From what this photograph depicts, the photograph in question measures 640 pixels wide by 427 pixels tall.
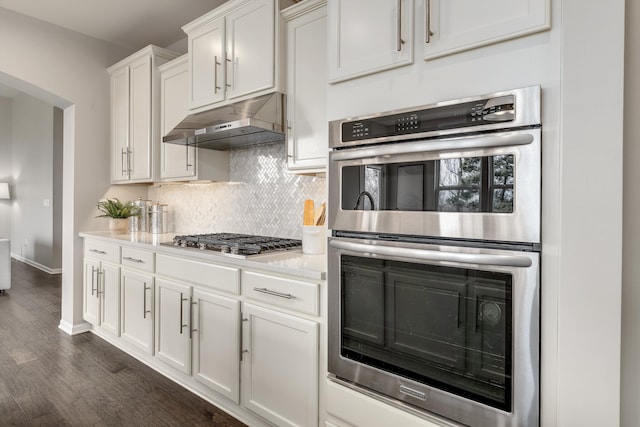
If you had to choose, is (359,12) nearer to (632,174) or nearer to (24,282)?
(632,174)

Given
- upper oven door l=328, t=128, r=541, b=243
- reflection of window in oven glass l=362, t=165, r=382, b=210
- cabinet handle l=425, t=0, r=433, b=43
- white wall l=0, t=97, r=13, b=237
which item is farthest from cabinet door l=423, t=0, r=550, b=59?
white wall l=0, t=97, r=13, b=237

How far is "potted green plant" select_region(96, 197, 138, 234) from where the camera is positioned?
12.1 ft

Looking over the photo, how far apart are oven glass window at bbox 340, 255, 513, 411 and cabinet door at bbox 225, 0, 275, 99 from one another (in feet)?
4.69

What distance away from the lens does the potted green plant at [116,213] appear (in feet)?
12.1

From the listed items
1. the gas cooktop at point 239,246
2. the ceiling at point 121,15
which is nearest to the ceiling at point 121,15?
the ceiling at point 121,15

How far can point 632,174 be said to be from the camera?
1.08 m

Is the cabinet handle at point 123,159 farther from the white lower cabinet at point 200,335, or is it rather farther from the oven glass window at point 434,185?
the oven glass window at point 434,185

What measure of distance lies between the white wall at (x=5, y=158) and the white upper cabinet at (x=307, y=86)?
8267 millimetres

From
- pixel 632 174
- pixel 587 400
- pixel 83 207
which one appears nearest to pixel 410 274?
pixel 587 400

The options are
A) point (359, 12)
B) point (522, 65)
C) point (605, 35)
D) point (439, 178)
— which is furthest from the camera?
point (359, 12)

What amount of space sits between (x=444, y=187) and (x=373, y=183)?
0.29 m

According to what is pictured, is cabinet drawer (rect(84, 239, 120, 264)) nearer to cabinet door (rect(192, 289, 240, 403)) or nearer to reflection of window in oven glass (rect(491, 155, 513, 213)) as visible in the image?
cabinet door (rect(192, 289, 240, 403))

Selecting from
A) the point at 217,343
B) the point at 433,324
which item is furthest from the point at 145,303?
the point at 433,324

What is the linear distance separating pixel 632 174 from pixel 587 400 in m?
0.64
